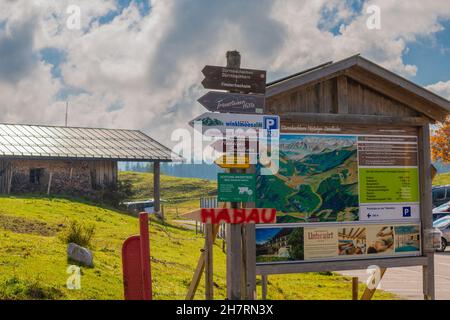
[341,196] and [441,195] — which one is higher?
[341,196]

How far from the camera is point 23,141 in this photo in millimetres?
29672

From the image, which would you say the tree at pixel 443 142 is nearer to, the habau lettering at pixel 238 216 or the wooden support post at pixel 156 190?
the wooden support post at pixel 156 190

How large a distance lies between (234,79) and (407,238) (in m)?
4.25

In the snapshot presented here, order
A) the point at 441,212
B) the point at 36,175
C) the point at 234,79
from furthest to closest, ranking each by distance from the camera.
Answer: the point at 36,175 → the point at 441,212 → the point at 234,79

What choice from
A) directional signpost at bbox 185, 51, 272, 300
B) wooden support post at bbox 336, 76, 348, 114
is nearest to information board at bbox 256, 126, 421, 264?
wooden support post at bbox 336, 76, 348, 114

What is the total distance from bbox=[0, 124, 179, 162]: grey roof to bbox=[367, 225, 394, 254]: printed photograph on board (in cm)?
2214

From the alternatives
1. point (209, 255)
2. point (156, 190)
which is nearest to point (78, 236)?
point (209, 255)

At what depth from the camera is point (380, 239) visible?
9.02 metres

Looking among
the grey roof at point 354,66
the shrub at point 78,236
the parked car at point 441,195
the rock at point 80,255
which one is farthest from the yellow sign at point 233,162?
the parked car at point 441,195

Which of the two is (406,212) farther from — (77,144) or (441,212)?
(77,144)

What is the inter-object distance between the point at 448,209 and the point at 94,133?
2184 cm

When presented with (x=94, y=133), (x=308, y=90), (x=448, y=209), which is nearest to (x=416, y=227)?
(x=308, y=90)

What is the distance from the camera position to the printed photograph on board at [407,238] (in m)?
9.15

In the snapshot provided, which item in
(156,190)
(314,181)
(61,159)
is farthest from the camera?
(156,190)
